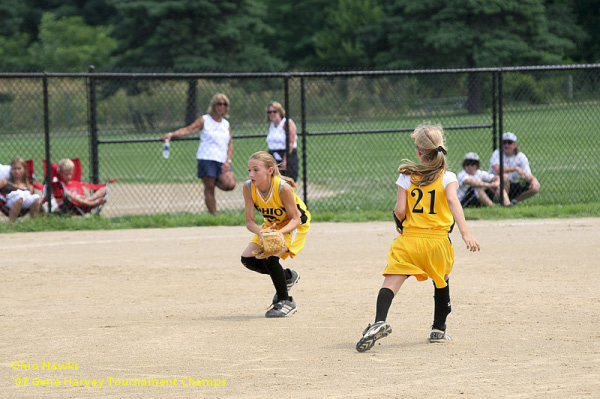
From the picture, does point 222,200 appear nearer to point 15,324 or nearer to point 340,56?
point 15,324

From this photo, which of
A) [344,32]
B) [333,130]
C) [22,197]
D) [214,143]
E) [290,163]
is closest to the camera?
[22,197]

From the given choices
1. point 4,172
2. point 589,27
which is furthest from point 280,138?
point 589,27

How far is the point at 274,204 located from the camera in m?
7.64

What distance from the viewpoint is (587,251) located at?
418 inches

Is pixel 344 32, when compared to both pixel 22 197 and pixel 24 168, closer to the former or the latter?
pixel 24 168

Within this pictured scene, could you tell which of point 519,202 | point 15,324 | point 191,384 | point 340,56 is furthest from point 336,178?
point 340,56

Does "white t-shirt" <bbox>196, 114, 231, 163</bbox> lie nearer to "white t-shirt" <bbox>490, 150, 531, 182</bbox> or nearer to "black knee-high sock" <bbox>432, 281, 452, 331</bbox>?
"white t-shirt" <bbox>490, 150, 531, 182</bbox>

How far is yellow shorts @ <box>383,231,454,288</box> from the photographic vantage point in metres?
6.55

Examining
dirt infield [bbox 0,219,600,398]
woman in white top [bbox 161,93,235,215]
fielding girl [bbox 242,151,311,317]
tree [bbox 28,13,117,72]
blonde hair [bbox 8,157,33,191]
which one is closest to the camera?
dirt infield [bbox 0,219,600,398]

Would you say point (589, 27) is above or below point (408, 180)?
above

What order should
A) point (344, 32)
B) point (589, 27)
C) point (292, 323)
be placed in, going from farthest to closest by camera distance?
point (344, 32) < point (589, 27) < point (292, 323)

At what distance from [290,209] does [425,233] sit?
1378mm

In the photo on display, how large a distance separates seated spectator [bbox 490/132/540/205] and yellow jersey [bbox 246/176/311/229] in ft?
23.9

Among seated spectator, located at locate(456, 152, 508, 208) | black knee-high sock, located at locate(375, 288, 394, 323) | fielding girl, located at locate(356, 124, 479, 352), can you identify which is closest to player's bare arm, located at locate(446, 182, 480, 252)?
fielding girl, located at locate(356, 124, 479, 352)
